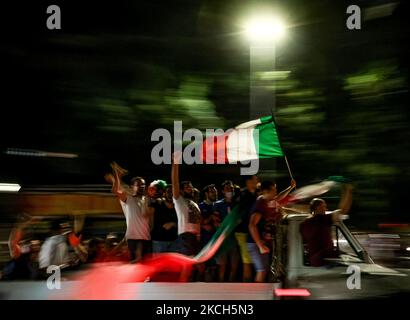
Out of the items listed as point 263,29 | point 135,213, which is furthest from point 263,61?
point 135,213

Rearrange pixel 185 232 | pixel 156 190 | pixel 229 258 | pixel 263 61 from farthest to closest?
1. pixel 263 61
2. pixel 156 190
3. pixel 185 232
4. pixel 229 258

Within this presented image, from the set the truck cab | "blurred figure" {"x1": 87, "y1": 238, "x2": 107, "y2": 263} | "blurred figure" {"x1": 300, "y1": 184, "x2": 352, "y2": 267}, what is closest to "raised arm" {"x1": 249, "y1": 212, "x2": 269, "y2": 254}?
the truck cab

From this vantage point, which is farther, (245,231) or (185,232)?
(185,232)

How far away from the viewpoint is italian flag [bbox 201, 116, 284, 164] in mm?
4836

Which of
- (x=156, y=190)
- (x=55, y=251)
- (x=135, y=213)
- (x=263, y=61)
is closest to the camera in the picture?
(x=55, y=251)

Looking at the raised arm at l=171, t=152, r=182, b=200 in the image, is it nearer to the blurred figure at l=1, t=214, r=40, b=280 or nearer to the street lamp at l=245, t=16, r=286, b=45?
the blurred figure at l=1, t=214, r=40, b=280

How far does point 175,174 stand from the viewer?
4816mm

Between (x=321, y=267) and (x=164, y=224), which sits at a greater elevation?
(x=164, y=224)

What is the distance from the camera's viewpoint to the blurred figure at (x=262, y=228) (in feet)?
14.9

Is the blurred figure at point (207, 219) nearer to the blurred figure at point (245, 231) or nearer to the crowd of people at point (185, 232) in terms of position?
the crowd of people at point (185, 232)

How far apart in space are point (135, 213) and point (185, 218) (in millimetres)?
422

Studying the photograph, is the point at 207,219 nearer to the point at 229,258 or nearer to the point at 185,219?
the point at 185,219
